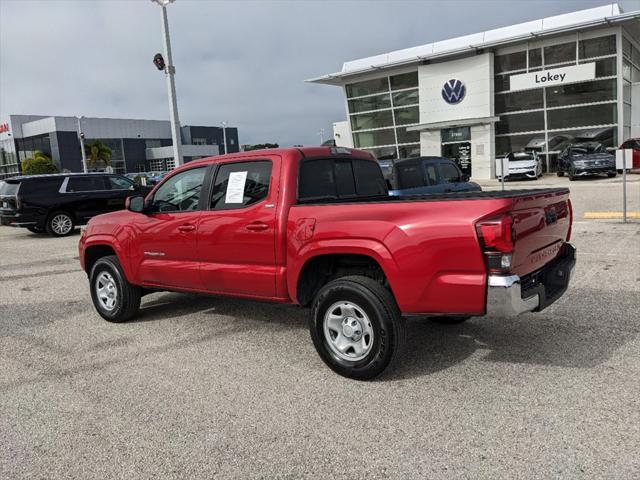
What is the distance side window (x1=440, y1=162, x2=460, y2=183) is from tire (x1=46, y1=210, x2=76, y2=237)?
424 inches

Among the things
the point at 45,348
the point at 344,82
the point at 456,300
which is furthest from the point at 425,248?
the point at 344,82

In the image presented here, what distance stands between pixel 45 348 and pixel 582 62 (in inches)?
1188

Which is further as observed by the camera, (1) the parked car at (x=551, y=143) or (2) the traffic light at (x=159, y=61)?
(1) the parked car at (x=551, y=143)

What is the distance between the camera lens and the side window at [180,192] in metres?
5.12

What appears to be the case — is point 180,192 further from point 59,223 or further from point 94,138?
point 94,138

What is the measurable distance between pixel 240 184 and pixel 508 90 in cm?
2958

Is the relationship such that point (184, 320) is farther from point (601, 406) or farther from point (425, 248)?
point (601, 406)

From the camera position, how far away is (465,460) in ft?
9.41

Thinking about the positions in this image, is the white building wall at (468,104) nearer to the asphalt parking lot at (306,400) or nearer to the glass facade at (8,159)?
the asphalt parking lot at (306,400)

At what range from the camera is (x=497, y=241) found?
3.34 metres

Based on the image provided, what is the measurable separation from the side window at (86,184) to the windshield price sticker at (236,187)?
1246 centimetres

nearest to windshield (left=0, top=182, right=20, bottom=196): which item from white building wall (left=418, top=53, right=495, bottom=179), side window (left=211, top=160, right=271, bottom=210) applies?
side window (left=211, top=160, right=271, bottom=210)

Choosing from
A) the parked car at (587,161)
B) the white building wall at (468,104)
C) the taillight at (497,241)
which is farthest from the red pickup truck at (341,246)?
the white building wall at (468,104)

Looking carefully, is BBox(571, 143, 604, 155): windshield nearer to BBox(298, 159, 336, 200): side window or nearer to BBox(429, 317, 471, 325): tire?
BBox(429, 317, 471, 325): tire
